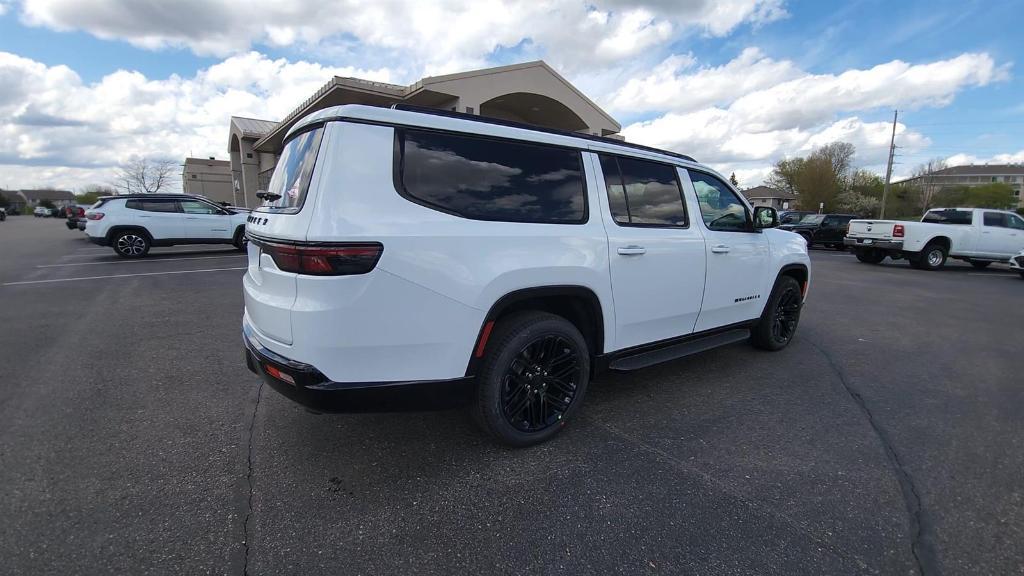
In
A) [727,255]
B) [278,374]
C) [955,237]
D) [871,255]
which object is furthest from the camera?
[871,255]

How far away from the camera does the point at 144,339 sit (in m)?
5.14

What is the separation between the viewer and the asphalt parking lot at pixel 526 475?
83.0 inches

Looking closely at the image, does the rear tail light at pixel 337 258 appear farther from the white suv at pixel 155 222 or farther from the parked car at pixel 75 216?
the parked car at pixel 75 216

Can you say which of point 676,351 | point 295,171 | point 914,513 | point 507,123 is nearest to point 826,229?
point 676,351

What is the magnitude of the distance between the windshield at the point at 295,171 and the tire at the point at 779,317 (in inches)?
172

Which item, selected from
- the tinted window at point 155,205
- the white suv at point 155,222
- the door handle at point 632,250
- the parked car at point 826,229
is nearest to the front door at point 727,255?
the door handle at point 632,250

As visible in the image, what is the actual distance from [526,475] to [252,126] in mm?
40562

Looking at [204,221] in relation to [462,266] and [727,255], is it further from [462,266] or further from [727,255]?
[727,255]

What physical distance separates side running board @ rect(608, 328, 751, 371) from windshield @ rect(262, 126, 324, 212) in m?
2.27

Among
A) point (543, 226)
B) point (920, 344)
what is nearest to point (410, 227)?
point (543, 226)

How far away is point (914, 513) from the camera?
7.96 ft

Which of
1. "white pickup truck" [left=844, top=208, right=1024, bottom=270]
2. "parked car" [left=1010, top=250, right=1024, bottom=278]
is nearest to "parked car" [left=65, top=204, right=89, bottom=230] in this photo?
"white pickup truck" [left=844, top=208, right=1024, bottom=270]

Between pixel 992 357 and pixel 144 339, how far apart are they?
30.5 ft

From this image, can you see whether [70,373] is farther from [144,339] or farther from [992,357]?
[992,357]
